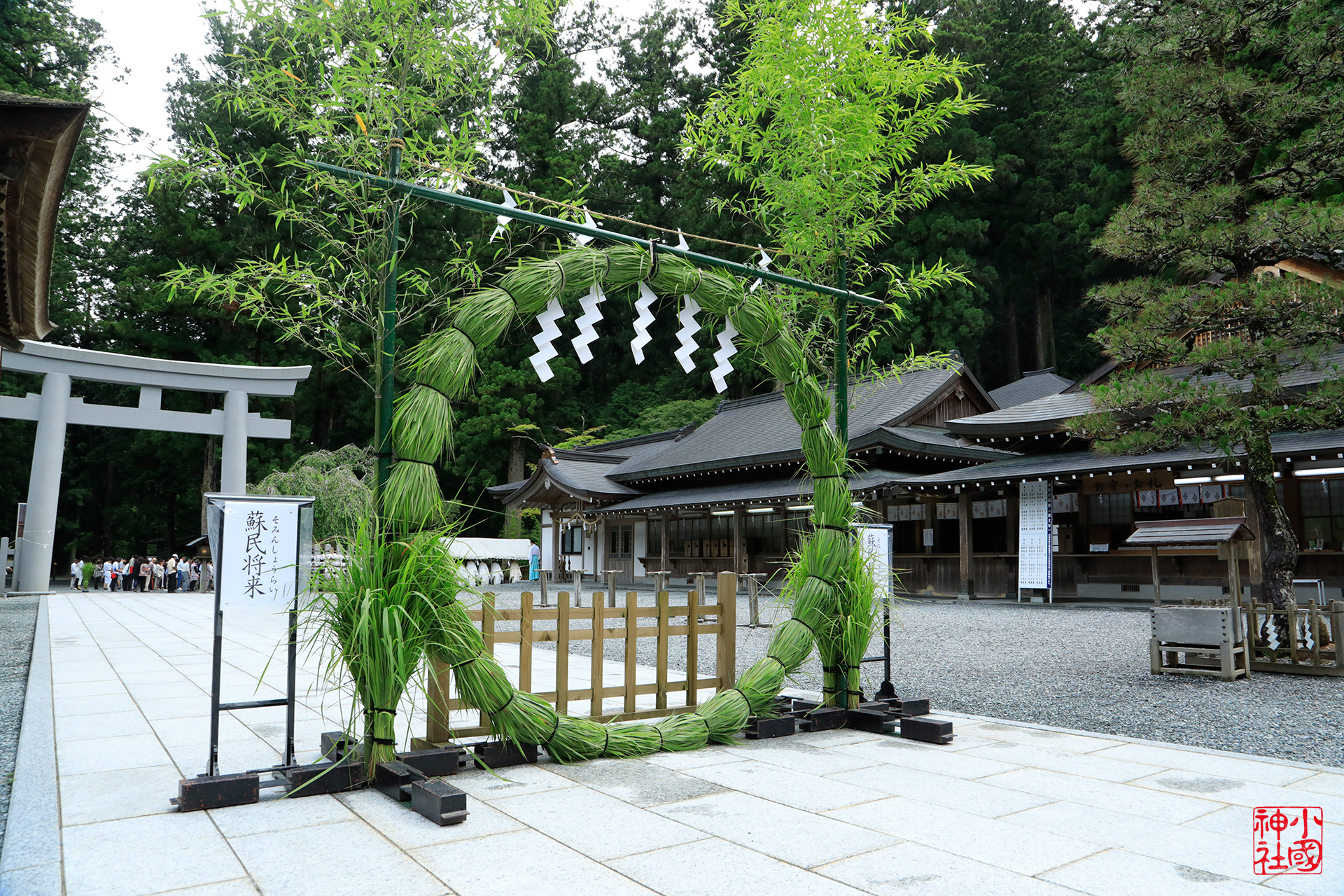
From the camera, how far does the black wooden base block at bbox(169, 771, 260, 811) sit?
3.04 metres

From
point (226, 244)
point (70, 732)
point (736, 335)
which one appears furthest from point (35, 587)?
point (736, 335)

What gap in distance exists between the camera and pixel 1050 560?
13688 mm

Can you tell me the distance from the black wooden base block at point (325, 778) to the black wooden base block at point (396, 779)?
2.9 inches

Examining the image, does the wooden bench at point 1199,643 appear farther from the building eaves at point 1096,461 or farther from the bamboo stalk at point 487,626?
the bamboo stalk at point 487,626

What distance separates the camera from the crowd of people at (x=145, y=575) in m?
23.2

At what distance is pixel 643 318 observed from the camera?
4.12 meters

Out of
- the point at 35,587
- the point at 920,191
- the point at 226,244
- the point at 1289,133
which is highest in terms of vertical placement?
the point at 226,244

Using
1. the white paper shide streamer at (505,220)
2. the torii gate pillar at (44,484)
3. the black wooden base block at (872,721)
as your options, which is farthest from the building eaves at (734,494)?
the torii gate pillar at (44,484)

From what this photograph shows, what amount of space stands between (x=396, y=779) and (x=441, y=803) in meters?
0.45

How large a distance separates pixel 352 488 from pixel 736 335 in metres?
16.8

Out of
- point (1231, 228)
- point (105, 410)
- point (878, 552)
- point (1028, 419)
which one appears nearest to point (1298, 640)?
point (1231, 228)

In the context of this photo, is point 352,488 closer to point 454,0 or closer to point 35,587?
point 35,587

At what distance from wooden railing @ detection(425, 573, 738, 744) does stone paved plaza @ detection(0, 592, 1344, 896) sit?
331 mm

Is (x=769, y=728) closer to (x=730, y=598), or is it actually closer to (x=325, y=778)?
(x=730, y=598)
